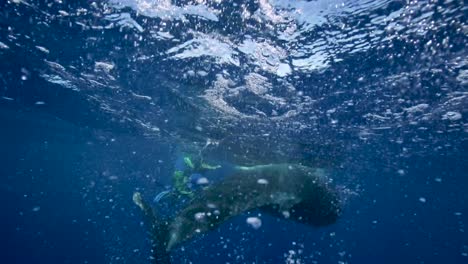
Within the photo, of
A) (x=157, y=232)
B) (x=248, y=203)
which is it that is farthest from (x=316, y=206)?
(x=157, y=232)

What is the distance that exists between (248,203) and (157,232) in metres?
3.53

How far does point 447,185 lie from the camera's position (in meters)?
42.6

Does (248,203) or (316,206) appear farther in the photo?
(316,206)

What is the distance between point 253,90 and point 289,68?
9.98 ft

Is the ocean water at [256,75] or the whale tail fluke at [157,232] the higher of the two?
the ocean water at [256,75]

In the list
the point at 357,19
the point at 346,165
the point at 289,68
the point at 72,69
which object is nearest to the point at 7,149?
the point at 72,69

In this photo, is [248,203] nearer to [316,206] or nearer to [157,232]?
[157,232]

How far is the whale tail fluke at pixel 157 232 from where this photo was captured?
10000 mm

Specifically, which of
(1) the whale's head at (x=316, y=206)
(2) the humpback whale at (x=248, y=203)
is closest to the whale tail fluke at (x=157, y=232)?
(2) the humpback whale at (x=248, y=203)

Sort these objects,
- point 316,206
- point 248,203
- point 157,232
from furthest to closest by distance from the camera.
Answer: point 316,206 → point 248,203 → point 157,232

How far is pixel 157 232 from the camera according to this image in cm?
1046

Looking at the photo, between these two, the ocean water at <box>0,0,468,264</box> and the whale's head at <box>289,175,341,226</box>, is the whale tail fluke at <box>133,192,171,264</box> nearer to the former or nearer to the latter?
the ocean water at <box>0,0,468,264</box>

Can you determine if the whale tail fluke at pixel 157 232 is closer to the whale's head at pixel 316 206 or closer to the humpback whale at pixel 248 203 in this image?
the humpback whale at pixel 248 203

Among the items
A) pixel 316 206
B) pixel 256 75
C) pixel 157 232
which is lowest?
pixel 157 232
